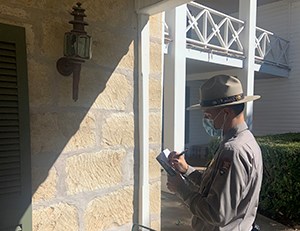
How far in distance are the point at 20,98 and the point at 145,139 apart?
36.0 inches

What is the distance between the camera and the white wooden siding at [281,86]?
10.3m

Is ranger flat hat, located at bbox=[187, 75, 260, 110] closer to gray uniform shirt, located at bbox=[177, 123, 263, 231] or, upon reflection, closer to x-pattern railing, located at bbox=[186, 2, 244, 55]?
gray uniform shirt, located at bbox=[177, 123, 263, 231]

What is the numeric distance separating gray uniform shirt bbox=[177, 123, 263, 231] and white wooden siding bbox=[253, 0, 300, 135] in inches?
383

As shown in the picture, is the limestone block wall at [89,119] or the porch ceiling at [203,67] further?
the porch ceiling at [203,67]

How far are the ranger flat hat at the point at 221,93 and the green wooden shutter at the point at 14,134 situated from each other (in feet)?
3.17

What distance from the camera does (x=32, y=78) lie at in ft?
5.41

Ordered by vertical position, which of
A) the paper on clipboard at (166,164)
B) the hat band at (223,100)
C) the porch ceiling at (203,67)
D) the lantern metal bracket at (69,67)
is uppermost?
the porch ceiling at (203,67)

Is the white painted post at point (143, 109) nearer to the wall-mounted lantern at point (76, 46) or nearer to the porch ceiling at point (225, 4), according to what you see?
the wall-mounted lantern at point (76, 46)

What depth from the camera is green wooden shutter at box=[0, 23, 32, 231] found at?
152cm

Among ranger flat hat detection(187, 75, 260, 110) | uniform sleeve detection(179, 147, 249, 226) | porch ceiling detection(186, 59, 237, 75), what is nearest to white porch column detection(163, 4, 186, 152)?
porch ceiling detection(186, 59, 237, 75)

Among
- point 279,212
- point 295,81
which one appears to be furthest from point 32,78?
point 295,81

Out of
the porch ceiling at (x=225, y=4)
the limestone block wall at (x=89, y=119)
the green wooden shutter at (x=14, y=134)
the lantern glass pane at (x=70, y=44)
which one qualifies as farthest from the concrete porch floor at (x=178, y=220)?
the porch ceiling at (x=225, y=4)

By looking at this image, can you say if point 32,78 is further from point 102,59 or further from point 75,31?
point 102,59

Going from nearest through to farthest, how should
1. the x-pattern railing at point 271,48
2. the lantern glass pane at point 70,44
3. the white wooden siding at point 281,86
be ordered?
the lantern glass pane at point 70,44, the x-pattern railing at point 271,48, the white wooden siding at point 281,86
